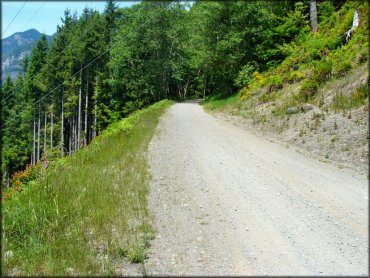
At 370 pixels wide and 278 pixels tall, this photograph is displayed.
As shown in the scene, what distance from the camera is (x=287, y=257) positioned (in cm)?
454

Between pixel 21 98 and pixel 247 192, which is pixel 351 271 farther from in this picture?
pixel 21 98

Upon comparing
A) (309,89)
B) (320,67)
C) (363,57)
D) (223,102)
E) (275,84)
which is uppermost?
(363,57)

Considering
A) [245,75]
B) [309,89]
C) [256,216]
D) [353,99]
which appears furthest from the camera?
[245,75]

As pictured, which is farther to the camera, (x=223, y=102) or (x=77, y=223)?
(x=223, y=102)

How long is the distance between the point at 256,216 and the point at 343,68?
35.0 ft

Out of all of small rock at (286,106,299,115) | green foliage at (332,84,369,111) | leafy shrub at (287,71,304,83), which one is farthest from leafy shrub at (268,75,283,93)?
green foliage at (332,84,369,111)

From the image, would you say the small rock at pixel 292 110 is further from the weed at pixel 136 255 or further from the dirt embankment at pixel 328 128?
the weed at pixel 136 255

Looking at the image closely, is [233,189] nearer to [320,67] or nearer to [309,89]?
[309,89]

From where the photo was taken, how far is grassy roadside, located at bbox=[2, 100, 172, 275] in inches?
174

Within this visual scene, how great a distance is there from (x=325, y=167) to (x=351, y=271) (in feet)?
16.3

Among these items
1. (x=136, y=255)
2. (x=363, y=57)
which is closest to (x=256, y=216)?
(x=136, y=255)

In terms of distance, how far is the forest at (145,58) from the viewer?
1025 inches

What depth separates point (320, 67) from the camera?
603 inches

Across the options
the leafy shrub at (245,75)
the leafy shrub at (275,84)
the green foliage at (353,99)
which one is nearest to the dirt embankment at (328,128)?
the green foliage at (353,99)
